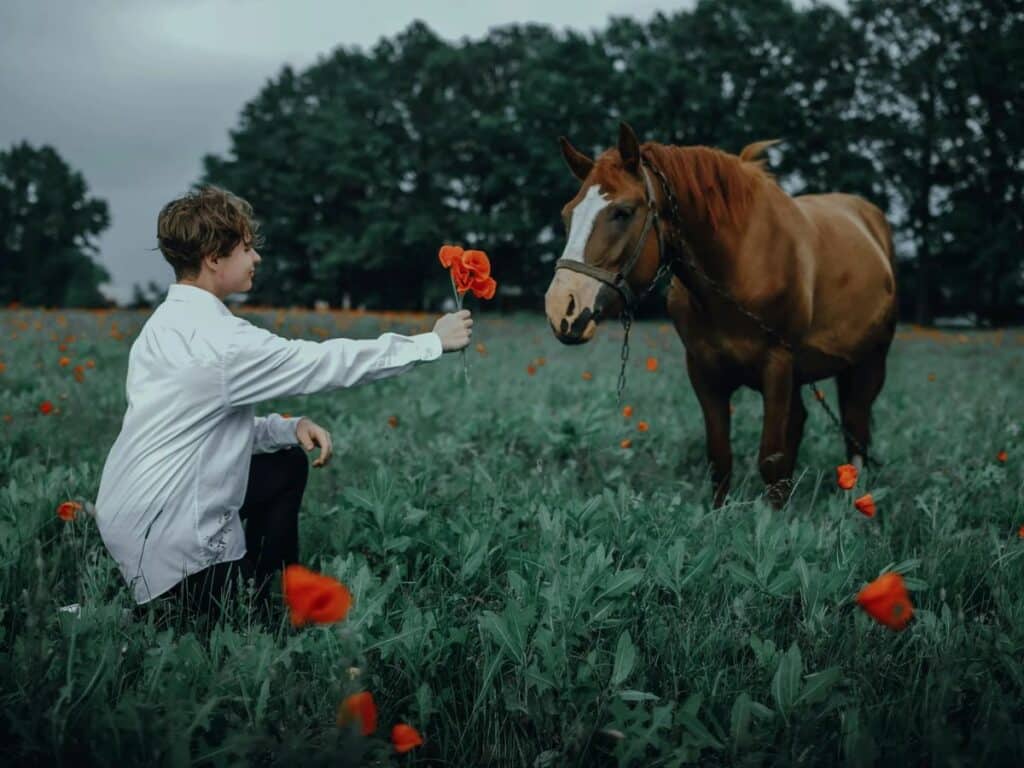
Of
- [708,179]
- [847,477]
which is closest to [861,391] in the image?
[708,179]

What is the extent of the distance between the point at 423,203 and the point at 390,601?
3527 cm

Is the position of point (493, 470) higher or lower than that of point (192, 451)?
lower

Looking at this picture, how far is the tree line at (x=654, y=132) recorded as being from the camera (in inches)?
1228

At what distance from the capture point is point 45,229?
48.9 m

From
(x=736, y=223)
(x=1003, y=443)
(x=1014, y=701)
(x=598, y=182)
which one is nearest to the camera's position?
(x=1014, y=701)

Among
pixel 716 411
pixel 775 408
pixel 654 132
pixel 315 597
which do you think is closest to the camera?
pixel 315 597

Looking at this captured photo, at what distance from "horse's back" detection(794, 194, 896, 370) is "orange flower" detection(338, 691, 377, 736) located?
3362 millimetres

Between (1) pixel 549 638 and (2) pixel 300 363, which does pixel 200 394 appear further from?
(1) pixel 549 638

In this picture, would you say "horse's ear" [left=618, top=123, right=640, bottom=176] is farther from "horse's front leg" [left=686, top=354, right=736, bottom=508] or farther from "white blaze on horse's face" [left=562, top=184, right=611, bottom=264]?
"horse's front leg" [left=686, top=354, right=736, bottom=508]

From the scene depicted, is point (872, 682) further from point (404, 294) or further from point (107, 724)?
point (404, 294)

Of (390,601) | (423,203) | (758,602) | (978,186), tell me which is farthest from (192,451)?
(978,186)

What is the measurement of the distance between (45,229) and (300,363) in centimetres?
5594

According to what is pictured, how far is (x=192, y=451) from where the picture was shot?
2.29 meters

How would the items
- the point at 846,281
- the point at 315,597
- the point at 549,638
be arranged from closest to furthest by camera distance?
the point at 315,597
the point at 549,638
the point at 846,281
